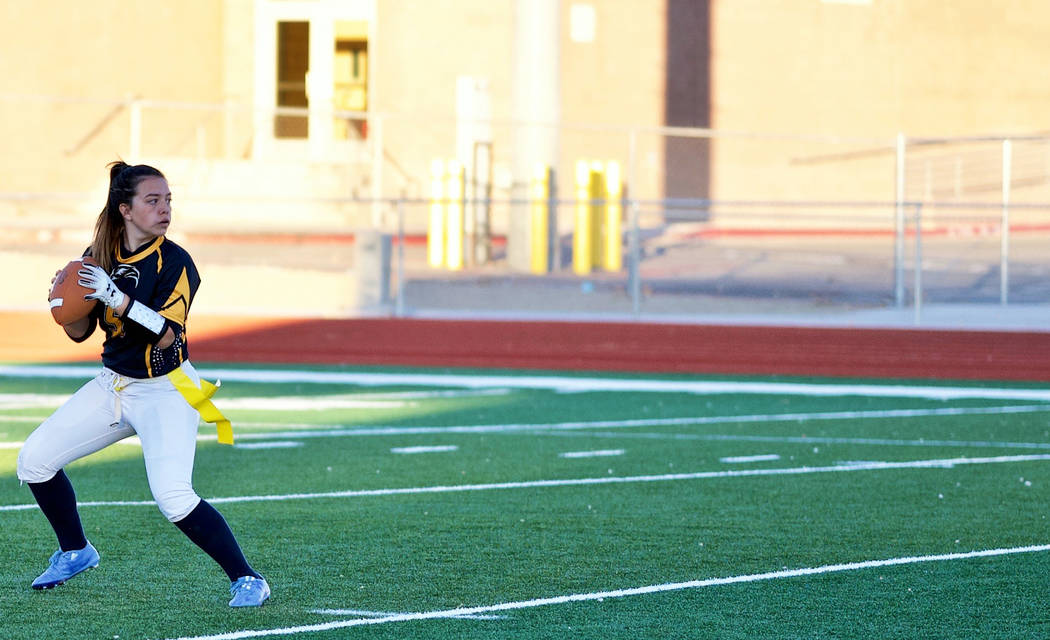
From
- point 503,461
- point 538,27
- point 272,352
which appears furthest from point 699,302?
point 503,461

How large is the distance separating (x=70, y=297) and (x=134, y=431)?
72 cm

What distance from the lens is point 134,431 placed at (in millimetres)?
6047

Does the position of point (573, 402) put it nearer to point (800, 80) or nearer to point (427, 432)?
point (427, 432)

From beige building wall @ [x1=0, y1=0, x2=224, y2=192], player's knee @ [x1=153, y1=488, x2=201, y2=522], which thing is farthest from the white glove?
beige building wall @ [x1=0, y1=0, x2=224, y2=192]

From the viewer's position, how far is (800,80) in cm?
3177

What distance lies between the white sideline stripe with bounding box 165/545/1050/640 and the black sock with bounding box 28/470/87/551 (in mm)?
967

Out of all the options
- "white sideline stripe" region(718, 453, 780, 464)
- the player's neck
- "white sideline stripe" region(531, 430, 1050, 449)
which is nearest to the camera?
the player's neck

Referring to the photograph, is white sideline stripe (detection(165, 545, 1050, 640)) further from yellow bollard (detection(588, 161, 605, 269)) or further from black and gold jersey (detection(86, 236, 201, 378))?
yellow bollard (detection(588, 161, 605, 269))

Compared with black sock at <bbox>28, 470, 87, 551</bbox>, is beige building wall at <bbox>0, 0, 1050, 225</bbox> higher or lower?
higher

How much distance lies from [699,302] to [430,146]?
1211 cm

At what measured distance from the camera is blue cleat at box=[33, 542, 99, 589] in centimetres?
632

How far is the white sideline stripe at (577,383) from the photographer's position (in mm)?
14680

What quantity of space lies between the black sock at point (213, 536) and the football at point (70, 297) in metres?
0.84

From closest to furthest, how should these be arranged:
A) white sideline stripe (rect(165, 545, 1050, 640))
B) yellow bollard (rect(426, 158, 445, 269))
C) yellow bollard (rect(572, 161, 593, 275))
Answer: white sideline stripe (rect(165, 545, 1050, 640))
yellow bollard (rect(426, 158, 445, 269))
yellow bollard (rect(572, 161, 593, 275))
